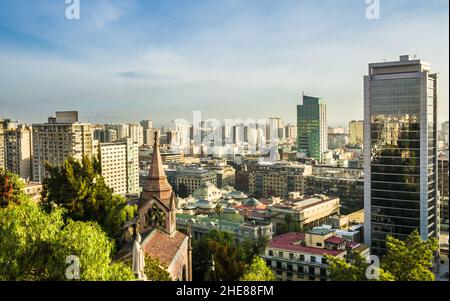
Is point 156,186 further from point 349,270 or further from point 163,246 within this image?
point 349,270

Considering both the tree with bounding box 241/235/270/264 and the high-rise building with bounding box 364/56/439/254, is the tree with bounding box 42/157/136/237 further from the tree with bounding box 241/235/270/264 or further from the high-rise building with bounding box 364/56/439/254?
the high-rise building with bounding box 364/56/439/254

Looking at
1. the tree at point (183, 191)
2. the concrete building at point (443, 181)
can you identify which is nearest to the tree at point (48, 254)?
the concrete building at point (443, 181)

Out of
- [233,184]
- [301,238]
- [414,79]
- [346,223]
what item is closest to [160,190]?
[301,238]

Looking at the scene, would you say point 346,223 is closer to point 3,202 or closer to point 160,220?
point 160,220

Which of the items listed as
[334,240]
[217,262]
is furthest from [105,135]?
[217,262]

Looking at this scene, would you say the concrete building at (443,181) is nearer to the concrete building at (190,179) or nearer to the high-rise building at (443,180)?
the high-rise building at (443,180)

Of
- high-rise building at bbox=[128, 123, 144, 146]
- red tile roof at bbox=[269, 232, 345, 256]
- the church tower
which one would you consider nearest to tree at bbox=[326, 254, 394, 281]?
the church tower
